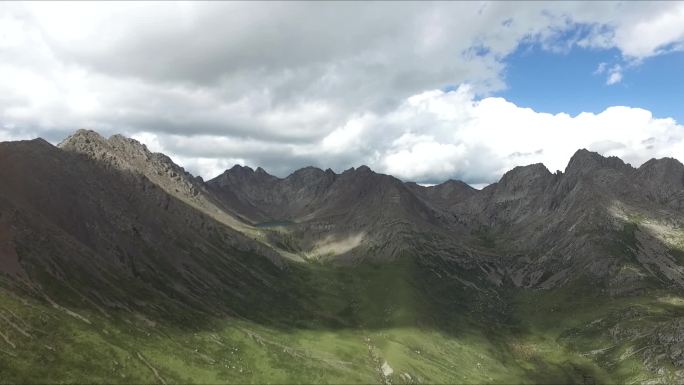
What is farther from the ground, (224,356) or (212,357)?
(212,357)

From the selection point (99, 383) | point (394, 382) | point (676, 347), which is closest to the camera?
point (99, 383)

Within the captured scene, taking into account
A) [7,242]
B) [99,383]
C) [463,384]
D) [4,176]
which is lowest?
[463,384]

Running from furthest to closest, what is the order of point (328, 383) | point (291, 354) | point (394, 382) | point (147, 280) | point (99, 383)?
point (147, 280) → point (291, 354) → point (394, 382) → point (328, 383) → point (99, 383)

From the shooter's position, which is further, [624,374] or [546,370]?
[546,370]

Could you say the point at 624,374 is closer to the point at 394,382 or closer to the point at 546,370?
the point at 546,370

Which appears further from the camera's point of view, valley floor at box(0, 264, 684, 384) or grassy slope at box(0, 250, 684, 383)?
valley floor at box(0, 264, 684, 384)

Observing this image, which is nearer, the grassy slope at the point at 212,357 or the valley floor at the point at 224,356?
the grassy slope at the point at 212,357

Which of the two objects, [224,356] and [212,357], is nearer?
[212,357]

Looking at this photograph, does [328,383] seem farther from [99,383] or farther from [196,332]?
[99,383]

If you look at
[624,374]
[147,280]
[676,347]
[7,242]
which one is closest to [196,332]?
[147,280]

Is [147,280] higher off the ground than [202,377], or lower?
higher

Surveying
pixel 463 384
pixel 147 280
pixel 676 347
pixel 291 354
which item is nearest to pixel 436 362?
pixel 463 384
